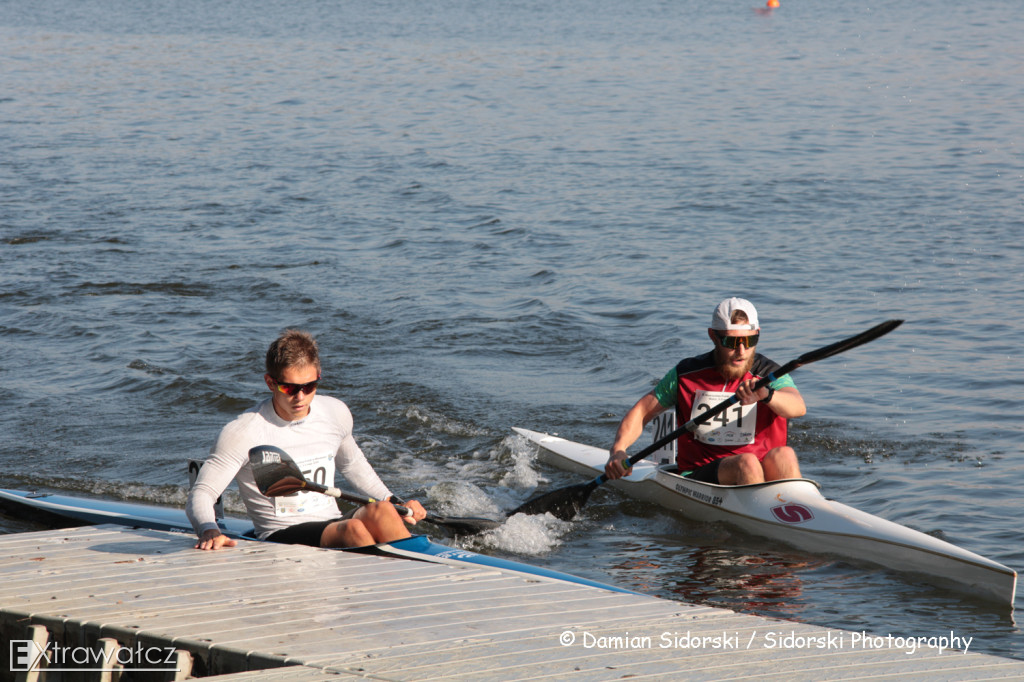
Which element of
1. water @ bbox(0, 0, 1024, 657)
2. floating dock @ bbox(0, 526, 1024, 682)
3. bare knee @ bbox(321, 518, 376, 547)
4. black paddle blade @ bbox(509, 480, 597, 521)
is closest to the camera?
floating dock @ bbox(0, 526, 1024, 682)

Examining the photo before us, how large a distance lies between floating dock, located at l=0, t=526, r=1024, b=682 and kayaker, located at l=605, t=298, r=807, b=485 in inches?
71.2

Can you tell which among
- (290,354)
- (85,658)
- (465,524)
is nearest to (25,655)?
(85,658)

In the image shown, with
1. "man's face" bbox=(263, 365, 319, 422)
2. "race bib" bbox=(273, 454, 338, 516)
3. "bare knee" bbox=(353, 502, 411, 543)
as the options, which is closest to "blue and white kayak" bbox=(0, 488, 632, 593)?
"bare knee" bbox=(353, 502, 411, 543)

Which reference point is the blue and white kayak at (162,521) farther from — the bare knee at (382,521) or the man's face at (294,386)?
the man's face at (294,386)

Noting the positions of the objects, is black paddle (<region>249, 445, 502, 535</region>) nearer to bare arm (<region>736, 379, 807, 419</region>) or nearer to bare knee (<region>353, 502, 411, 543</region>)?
bare knee (<region>353, 502, 411, 543</region>)

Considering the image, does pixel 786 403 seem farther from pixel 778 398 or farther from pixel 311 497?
pixel 311 497

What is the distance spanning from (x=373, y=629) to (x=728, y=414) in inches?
114

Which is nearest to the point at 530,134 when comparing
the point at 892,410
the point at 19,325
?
the point at 19,325

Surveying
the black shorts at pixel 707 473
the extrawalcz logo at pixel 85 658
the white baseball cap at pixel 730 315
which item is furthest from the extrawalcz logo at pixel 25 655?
the black shorts at pixel 707 473

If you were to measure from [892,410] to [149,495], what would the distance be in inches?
224

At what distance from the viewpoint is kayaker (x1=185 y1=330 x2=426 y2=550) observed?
14.5ft

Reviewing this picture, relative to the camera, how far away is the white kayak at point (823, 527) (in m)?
5.32

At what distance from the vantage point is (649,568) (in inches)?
237

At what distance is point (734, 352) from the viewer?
18.9 ft
